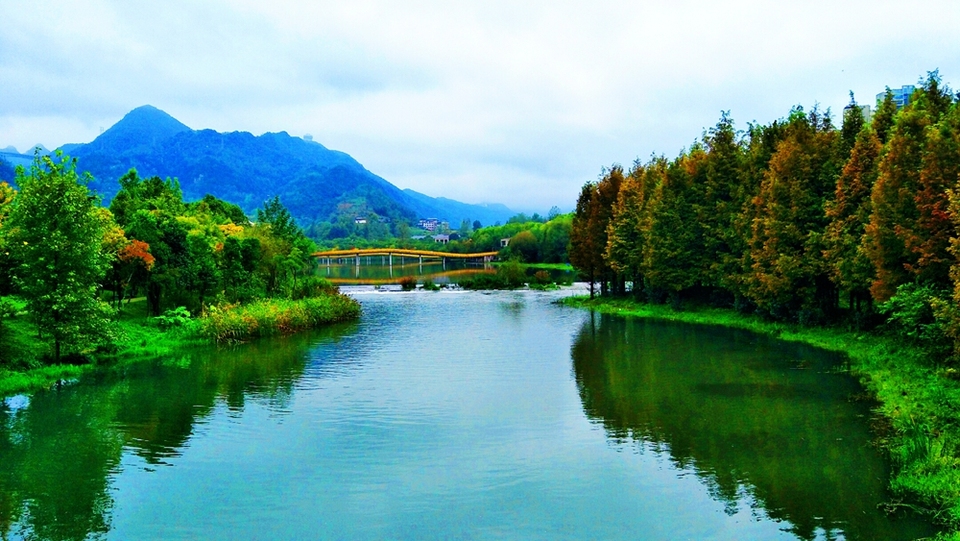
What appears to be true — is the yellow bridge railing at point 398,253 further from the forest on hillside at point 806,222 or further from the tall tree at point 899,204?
the tall tree at point 899,204

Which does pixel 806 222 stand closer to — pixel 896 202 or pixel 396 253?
pixel 896 202

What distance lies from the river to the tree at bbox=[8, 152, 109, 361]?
237 centimetres

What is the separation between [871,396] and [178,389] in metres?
22.7

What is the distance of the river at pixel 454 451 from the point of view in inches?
528

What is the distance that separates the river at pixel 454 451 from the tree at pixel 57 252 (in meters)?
2.37

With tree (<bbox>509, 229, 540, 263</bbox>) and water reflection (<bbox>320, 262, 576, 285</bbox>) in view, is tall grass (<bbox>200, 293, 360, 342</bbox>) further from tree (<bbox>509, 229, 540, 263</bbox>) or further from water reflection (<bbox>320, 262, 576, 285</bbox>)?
tree (<bbox>509, 229, 540, 263</bbox>)

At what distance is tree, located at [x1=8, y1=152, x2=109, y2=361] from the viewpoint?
26.6 metres

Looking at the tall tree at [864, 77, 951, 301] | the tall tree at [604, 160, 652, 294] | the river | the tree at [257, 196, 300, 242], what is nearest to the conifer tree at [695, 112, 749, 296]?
the tall tree at [604, 160, 652, 294]

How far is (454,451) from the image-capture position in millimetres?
18016

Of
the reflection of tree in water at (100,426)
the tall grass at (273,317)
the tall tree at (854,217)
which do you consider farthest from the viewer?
the tall grass at (273,317)

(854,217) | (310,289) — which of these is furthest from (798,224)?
(310,289)

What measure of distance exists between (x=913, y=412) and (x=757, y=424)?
374cm

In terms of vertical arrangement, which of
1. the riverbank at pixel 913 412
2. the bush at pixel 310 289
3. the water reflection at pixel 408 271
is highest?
the water reflection at pixel 408 271

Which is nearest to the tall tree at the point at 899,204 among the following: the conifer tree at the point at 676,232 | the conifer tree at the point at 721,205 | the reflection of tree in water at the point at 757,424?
the reflection of tree in water at the point at 757,424
